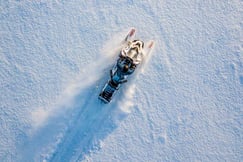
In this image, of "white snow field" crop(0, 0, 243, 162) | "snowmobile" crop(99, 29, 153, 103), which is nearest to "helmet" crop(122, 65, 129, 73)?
"snowmobile" crop(99, 29, 153, 103)

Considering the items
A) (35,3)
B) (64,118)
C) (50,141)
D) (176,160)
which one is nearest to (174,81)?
(176,160)

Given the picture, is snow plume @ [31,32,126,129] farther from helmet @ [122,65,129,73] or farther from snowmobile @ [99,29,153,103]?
helmet @ [122,65,129,73]

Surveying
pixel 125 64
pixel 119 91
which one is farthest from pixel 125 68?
pixel 119 91

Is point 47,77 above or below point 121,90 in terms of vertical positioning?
below

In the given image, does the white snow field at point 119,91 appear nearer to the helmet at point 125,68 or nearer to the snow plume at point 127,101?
the snow plume at point 127,101

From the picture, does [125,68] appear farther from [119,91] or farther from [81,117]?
[81,117]

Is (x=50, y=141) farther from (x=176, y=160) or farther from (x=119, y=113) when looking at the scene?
(x=176, y=160)

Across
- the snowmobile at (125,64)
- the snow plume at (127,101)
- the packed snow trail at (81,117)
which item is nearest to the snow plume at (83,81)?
the packed snow trail at (81,117)
